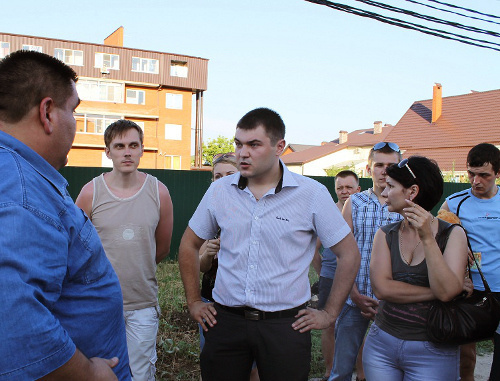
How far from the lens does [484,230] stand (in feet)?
13.9

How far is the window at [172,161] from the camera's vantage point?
148 ft

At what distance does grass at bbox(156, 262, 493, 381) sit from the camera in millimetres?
4977

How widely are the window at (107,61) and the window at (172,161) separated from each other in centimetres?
963

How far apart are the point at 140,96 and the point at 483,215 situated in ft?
148

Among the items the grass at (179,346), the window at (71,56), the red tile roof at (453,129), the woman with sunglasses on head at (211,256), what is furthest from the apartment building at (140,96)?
the woman with sunglasses on head at (211,256)

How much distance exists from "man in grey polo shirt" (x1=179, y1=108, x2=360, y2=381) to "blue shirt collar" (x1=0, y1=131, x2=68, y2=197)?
1545 millimetres

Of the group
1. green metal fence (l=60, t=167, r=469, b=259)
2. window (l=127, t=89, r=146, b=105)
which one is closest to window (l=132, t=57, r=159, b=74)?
window (l=127, t=89, r=146, b=105)

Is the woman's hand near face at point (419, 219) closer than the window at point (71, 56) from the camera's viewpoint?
Yes

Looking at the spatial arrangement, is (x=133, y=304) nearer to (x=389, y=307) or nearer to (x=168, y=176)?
(x=389, y=307)

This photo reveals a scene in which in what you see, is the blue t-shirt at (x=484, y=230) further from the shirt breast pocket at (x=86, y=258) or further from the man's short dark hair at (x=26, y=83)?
the man's short dark hair at (x=26, y=83)

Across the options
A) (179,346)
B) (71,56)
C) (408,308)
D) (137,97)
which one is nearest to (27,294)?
(408,308)

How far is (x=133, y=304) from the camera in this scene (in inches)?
143

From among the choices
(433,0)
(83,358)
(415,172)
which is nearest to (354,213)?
(415,172)

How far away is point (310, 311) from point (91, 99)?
44.5 meters
